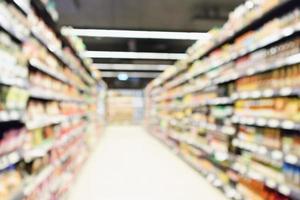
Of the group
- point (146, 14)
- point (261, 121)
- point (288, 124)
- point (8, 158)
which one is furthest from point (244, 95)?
point (146, 14)

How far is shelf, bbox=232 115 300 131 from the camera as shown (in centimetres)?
262

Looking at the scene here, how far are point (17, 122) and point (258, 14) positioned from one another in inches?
97.4

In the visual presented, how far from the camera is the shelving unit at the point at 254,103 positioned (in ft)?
9.17

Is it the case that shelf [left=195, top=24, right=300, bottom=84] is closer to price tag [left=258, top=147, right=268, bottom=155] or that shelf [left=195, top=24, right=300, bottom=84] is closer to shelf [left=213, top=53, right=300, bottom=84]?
shelf [left=213, top=53, right=300, bottom=84]

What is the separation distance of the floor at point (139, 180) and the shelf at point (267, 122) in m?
1.11

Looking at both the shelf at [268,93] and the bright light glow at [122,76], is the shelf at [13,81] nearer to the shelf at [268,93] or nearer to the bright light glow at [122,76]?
the shelf at [268,93]

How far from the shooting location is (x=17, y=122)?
2.48 meters

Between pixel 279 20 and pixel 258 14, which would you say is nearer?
pixel 279 20

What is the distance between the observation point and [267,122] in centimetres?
303

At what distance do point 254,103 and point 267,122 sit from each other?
1.55ft

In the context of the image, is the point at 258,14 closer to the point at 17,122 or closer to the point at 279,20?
the point at 279,20

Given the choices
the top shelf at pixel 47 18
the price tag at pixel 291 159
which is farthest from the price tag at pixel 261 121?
the top shelf at pixel 47 18

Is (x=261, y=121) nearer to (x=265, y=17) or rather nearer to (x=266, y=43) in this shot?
(x=266, y=43)

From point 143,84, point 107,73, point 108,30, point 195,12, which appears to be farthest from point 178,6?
point 143,84
